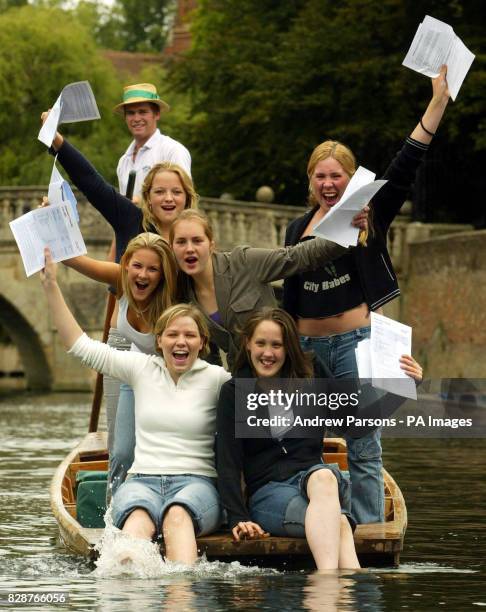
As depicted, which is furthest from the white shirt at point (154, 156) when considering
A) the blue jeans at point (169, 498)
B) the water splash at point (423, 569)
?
the water splash at point (423, 569)

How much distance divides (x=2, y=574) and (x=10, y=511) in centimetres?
287

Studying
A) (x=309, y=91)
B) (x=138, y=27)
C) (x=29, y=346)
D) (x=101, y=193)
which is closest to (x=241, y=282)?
(x=101, y=193)

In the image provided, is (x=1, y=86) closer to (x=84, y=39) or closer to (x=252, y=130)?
(x=84, y=39)

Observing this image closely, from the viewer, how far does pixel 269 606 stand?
244 inches

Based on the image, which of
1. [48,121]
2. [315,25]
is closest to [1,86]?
[315,25]

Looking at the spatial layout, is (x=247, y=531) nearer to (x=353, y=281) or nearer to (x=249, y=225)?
(x=353, y=281)

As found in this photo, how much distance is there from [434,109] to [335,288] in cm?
76

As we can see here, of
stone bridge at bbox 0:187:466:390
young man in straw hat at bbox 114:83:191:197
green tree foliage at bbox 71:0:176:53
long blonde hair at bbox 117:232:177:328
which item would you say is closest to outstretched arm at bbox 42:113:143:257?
long blonde hair at bbox 117:232:177:328


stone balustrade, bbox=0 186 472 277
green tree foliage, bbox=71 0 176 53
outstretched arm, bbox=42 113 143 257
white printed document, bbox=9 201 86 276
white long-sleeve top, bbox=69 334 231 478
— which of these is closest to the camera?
white long-sleeve top, bbox=69 334 231 478

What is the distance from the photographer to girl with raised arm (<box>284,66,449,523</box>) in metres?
7.18

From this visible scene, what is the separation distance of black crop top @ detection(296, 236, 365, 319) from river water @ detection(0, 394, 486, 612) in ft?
3.29

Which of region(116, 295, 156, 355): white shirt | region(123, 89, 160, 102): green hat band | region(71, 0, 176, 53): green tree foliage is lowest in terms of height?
region(116, 295, 156, 355): white shirt

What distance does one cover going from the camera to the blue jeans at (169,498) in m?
6.85

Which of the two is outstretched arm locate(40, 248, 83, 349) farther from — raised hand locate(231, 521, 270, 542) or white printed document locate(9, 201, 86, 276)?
raised hand locate(231, 521, 270, 542)
